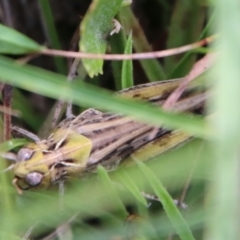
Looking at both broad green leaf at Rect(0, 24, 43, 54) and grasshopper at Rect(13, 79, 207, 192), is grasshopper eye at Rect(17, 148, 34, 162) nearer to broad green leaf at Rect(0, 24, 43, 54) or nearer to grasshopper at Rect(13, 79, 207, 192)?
grasshopper at Rect(13, 79, 207, 192)

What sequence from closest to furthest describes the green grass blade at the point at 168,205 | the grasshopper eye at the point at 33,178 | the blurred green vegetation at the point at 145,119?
1. the blurred green vegetation at the point at 145,119
2. the green grass blade at the point at 168,205
3. the grasshopper eye at the point at 33,178

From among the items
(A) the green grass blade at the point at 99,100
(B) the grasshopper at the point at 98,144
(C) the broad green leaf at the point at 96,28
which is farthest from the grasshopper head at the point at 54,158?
(A) the green grass blade at the point at 99,100

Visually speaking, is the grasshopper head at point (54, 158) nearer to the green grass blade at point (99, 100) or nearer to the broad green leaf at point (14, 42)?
the broad green leaf at point (14, 42)

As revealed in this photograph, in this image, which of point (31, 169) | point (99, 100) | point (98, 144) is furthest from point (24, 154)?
point (99, 100)

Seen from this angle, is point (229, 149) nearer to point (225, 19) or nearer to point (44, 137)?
point (225, 19)

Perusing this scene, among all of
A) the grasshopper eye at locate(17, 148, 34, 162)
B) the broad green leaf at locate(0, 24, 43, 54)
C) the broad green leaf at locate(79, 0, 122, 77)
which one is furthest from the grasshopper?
the broad green leaf at locate(0, 24, 43, 54)

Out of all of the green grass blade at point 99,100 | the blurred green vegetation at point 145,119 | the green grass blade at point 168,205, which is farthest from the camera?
the green grass blade at point 168,205

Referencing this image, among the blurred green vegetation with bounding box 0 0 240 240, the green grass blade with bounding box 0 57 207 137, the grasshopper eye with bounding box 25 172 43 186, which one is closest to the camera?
the blurred green vegetation with bounding box 0 0 240 240

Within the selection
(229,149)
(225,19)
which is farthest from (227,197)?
(225,19)
